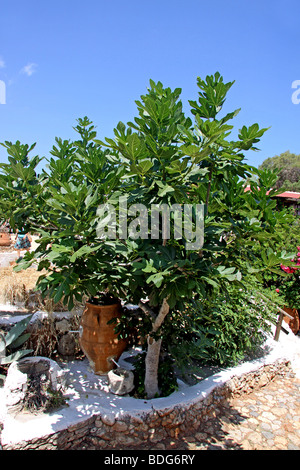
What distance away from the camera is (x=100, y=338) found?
121 inches

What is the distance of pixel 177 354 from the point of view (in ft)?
9.23

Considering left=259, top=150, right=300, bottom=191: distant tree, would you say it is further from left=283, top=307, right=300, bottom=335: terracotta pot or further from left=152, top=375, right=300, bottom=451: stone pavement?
left=152, top=375, right=300, bottom=451: stone pavement

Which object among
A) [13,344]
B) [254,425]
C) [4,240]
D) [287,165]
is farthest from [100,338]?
[287,165]

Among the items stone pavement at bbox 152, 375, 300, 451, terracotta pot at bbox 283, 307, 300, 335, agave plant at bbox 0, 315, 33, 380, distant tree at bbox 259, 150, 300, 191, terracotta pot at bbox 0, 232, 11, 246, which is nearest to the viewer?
stone pavement at bbox 152, 375, 300, 451

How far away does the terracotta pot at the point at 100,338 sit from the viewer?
3.07 meters

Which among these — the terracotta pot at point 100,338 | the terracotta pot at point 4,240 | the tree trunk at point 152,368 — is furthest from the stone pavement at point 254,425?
the terracotta pot at point 4,240

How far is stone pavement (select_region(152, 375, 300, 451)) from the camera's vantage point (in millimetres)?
2637

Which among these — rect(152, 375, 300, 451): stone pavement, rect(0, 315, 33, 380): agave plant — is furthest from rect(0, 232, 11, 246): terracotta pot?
rect(152, 375, 300, 451): stone pavement

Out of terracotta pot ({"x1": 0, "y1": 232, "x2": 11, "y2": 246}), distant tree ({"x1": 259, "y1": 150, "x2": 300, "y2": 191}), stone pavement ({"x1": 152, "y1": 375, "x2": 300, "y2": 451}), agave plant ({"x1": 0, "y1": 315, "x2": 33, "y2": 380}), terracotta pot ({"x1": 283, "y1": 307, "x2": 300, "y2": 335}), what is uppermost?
distant tree ({"x1": 259, "y1": 150, "x2": 300, "y2": 191})

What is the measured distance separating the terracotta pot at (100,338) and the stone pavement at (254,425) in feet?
3.00

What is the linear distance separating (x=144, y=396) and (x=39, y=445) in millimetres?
976

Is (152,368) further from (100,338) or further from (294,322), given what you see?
(294,322)

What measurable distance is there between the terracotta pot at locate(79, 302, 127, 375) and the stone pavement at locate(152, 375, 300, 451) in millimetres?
913
